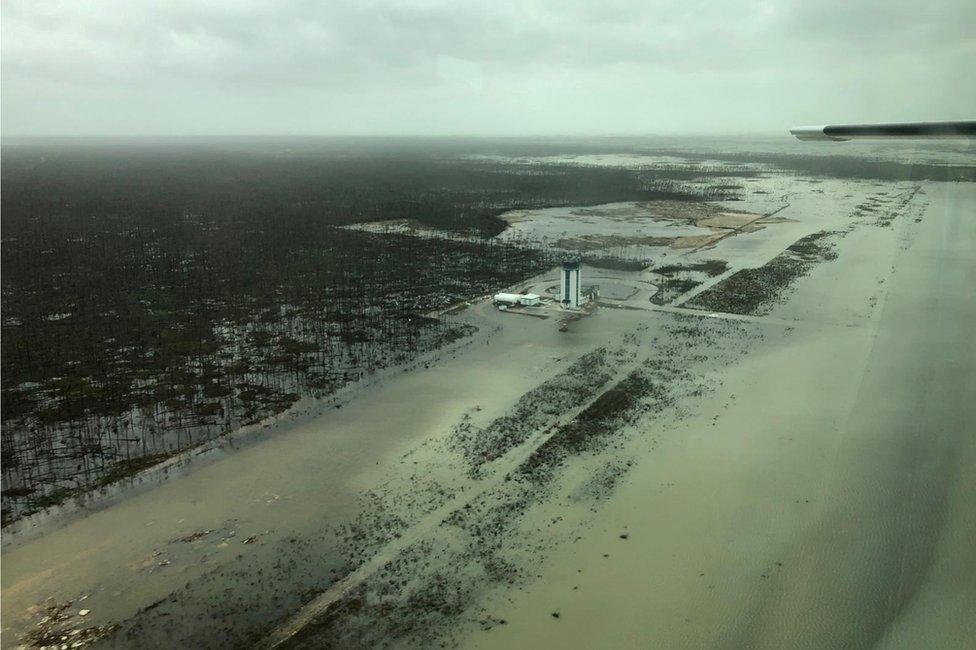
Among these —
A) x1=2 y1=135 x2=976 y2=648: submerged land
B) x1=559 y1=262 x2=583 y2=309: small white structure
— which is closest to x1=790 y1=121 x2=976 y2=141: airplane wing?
x1=2 y1=135 x2=976 y2=648: submerged land

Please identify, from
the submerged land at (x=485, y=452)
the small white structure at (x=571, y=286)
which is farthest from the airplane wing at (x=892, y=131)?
the small white structure at (x=571, y=286)

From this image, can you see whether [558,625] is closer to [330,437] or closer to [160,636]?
[160,636]

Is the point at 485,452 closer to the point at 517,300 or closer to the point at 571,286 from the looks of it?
the point at 517,300

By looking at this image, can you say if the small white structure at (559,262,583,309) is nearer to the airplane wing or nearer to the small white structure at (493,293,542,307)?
→ the small white structure at (493,293,542,307)

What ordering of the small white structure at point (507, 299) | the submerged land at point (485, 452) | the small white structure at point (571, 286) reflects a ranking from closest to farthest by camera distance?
the submerged land at point (485, 452), the small white structure at point (571, 286), the small white structure at point (507, 299)

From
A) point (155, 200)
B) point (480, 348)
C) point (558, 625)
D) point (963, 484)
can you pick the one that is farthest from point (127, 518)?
point (155, 200)

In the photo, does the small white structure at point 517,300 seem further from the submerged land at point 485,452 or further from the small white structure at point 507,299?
the submerged land at point 485,452
